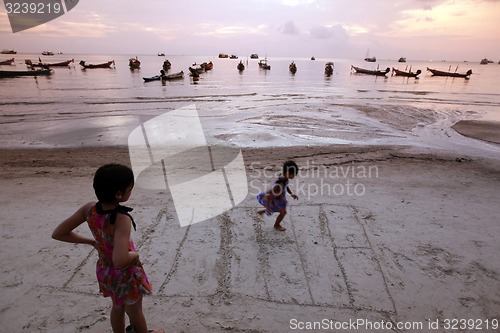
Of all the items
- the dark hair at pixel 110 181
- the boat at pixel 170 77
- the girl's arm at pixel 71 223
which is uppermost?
the dark hair at pixel 110 181

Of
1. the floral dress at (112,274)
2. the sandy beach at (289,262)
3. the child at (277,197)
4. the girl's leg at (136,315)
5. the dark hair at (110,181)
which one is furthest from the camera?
the child at (277,197)

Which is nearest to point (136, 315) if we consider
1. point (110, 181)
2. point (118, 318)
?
point (118, 318)

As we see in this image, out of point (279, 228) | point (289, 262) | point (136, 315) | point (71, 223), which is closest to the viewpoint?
point (71, 223)

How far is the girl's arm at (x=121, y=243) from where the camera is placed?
1.87 m

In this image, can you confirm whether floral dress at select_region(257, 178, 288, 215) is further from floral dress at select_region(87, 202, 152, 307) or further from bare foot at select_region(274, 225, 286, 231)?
floral dress at select_region(87, 202, 152, 307)

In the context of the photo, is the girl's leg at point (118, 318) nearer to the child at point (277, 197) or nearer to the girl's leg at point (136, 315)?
the girl's leg at point (136, 315)

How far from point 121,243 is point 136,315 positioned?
0.87 meters

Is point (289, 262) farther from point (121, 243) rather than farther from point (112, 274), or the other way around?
point (121, 243)

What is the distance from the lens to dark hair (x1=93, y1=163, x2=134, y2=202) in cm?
185

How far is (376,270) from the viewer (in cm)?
379

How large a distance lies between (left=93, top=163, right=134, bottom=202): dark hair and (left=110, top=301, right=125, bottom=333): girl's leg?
1.03 metres

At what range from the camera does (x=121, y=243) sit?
189cm

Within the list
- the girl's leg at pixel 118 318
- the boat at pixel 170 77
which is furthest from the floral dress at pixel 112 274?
the boat at pixel 170 77

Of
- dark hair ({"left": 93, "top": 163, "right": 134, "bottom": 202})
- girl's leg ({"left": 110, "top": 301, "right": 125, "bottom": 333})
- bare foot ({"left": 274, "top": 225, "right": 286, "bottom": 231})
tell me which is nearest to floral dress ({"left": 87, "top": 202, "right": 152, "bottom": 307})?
girl's leg ({"left": 110, "top": 301, "right": 125, "bottom": 333})
